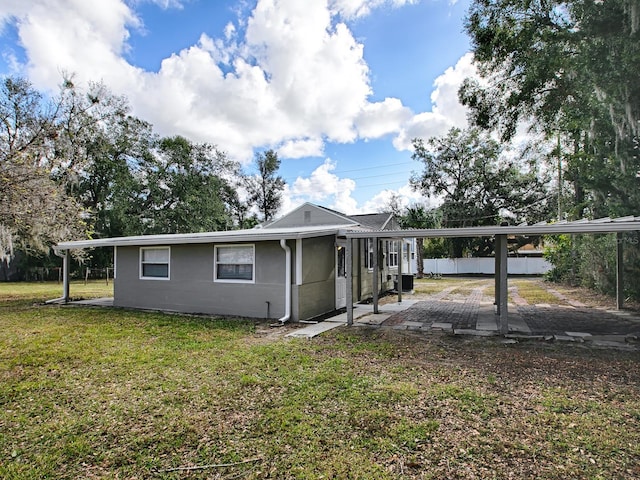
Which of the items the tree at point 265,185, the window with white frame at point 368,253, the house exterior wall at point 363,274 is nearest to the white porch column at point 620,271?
the house exterior wall at point 363,274

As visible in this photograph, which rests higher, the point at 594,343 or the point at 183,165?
the point at 183,165

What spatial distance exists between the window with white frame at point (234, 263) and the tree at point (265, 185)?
25.2 metres

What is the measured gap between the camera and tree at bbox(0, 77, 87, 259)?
8.45 metres

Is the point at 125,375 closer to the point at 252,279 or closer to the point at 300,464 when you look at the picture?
the point at 300,464

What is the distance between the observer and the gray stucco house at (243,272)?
8.70 meters

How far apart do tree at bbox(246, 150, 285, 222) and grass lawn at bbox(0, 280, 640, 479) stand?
28.8m

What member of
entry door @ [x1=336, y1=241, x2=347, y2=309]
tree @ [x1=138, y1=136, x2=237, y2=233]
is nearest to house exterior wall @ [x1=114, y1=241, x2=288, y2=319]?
entry door @ [x1=336, y1=241, x2=347, y2=309]

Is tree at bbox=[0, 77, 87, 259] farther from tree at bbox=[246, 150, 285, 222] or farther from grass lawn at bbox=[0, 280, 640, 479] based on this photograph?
tree at bbox=[246, 150, 285, 222]

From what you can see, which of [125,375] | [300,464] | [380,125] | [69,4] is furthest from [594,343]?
[380,125]

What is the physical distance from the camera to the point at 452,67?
46.1 feet

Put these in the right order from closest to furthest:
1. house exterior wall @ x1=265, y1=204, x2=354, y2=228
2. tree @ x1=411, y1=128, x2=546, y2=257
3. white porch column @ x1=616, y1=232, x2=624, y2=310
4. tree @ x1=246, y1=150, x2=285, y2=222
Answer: white porch column @ x1=616, y1=232, x2=624, y2=310, house exterior wall @ x1=265, y1=204, x2=354, y2=228, tree @ x1=411, y1=128, x2=546, y2=257, tree @ x1=246, y1=150, x2=285, y2=222

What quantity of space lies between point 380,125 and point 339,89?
612 centimetres

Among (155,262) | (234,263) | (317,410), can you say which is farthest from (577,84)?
(155,262)

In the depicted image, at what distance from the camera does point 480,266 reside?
86.2 feet
